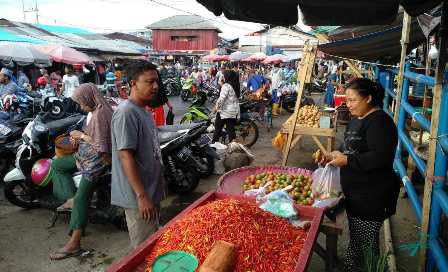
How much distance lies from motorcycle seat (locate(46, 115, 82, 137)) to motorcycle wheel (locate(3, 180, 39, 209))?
76cm

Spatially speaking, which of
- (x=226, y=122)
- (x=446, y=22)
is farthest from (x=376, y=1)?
(x=226, y=122)

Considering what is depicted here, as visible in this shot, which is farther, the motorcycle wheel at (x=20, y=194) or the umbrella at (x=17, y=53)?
the umbrella at (x=17, y=53)

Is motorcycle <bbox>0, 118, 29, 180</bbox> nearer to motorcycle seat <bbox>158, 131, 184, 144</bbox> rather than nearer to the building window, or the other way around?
motorcycle seat <bbox>158, 131, 184, 144</bbox>

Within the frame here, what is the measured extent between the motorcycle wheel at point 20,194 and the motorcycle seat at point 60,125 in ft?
2.49

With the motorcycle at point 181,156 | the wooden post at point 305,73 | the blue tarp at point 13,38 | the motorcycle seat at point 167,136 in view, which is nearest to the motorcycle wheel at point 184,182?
the motorcycle at point 181,156

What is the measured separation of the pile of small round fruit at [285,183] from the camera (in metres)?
3.52

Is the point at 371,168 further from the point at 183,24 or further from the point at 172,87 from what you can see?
the point at 183,24

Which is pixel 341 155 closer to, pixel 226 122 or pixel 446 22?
pixel 446 22

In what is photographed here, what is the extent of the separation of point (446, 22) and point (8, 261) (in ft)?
14.3

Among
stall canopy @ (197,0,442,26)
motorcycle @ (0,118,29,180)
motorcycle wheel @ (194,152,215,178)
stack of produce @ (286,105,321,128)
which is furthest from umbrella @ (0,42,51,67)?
stall canopy @ (197,0,442,26)

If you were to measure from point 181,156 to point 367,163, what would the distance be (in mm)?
3165

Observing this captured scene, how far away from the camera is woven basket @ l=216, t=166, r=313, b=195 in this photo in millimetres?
3645

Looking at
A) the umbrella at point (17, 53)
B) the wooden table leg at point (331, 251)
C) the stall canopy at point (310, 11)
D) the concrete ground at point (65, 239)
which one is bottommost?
the concrete ground at point (65, 239)

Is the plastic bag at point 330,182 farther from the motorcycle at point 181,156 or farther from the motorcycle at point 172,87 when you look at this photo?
the motorcycle at point 172,87
